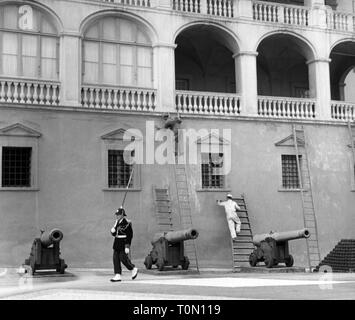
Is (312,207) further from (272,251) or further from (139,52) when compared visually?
(139,52)

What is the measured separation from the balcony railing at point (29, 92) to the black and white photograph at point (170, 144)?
0.16 ft

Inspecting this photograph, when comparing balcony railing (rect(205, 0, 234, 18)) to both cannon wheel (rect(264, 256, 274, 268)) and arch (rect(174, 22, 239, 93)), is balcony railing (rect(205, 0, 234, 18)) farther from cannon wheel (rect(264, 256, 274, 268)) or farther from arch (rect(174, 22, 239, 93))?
cannon wheel (rect(264, 256, 274, 268))

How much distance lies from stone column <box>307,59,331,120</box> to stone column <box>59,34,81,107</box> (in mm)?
9899

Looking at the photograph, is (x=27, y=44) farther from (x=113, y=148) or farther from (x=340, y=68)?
(x=340, y=68)

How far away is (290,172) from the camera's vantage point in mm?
25656

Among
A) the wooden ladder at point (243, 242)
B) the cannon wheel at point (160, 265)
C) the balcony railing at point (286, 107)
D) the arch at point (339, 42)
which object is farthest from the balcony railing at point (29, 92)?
the arch at point (339, 42)

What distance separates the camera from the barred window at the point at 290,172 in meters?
25.5

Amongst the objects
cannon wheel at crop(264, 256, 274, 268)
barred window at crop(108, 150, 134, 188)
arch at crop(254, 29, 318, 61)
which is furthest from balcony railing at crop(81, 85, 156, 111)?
cannon wheel at crop(264, 256, 274, 268)

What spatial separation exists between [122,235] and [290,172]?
35.3ft

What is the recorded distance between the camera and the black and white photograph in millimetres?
21281

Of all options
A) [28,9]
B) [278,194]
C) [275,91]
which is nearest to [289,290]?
[278,194]

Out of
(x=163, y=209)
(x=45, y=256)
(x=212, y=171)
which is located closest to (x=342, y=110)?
(x=212, y=171)

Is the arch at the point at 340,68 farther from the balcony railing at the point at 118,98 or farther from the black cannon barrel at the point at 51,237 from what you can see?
the black cannon barrel at the point at 51,237

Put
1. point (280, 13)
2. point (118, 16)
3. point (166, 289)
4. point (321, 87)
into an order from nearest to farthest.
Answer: point (166, 289), point (118, 16), point (280, 13), point (321, 87)
